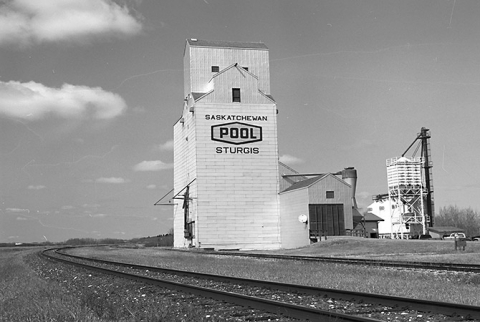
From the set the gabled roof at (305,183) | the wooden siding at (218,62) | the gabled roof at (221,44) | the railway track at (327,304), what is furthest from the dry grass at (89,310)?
the gabled roof at (221,44)

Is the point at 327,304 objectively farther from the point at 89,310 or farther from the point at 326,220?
the point at 326,220

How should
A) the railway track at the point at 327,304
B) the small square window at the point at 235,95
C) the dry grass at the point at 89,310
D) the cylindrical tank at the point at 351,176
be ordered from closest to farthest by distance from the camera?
1. the railway track at the point at 327,304
2. the dry grass at the point at 89,310
3. the small square window at the point at 235,95
4. the cylindrical tank at the point at 351,176

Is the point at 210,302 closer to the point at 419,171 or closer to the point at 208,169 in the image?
the point at 208,169

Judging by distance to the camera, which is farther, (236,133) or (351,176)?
(351,176)

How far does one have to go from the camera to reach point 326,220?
179 ft

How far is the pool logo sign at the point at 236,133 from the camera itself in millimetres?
58781

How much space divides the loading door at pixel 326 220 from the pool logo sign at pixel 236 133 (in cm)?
1032

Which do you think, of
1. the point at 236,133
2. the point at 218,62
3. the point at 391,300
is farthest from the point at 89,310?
the point at 218,62

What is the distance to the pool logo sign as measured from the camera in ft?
193

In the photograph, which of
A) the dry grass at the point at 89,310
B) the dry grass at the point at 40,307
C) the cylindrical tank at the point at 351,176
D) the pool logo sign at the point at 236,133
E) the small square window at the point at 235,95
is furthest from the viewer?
the cylindrical tank at the point at 351,176

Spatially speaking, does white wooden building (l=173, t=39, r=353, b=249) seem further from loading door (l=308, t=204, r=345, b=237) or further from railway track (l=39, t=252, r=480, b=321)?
railway track (l=39, t=252, r=480, b=321)

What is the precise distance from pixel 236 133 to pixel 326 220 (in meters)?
13.4

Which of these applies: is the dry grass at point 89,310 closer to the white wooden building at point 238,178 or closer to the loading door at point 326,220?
the loading door at point 326,220

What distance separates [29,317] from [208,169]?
1933 inches
